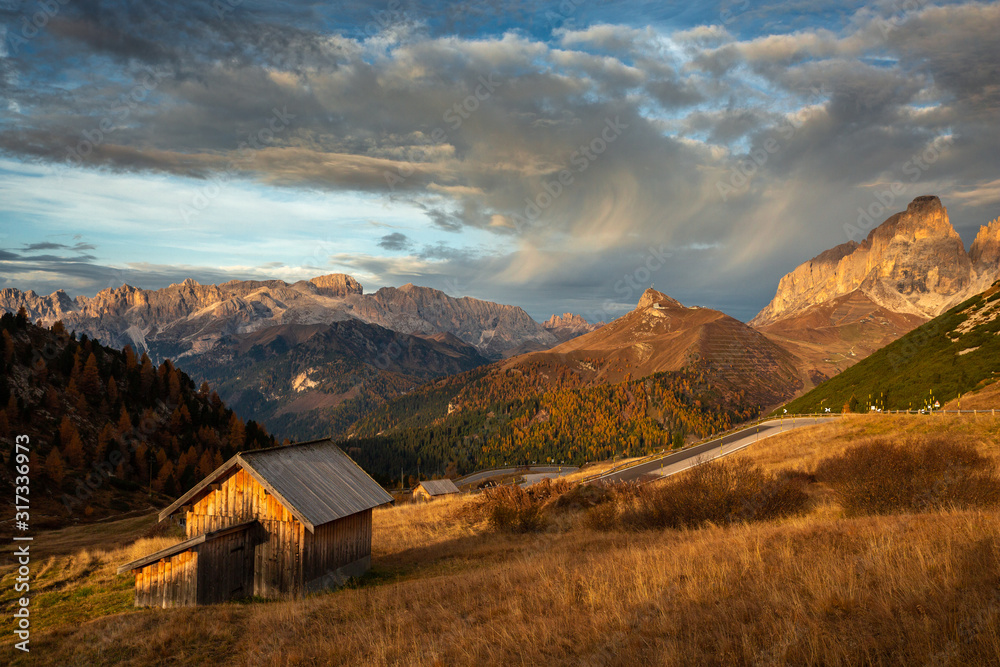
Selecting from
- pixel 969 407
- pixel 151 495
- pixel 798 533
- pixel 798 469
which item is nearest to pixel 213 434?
pixel 151 495

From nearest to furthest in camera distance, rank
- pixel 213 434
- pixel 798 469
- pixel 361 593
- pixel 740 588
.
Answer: pixel 740 588, pixel 361 593, pixel 798 469, pixel 213 434

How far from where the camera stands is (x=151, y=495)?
68.8 meters

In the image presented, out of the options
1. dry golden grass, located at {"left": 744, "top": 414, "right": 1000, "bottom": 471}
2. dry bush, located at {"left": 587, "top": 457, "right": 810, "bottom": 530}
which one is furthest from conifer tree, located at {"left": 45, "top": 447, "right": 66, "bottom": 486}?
dry golden grass, located at {"left": 744, "top": 414, "right": 1000, "bottom": 471}

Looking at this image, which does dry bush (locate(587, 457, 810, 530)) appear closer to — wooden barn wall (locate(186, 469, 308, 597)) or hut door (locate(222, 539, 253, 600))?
wooden barn wall (locate(186, 469, 308, 597))

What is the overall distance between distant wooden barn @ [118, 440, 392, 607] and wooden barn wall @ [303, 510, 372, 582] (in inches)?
1.7

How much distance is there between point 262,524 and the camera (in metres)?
21.6

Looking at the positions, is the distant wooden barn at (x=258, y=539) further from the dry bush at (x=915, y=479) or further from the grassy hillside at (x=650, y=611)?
the dry bush at (x=915, y=479)

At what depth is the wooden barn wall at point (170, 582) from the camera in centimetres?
1911

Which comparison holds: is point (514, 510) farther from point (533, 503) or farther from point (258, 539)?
point (258, 539)

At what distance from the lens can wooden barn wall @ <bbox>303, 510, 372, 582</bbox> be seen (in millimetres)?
21172

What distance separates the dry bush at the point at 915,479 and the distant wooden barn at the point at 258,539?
21.7 meters

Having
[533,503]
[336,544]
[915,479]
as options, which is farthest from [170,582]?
[915,479]

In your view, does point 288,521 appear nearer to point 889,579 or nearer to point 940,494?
point 889,579

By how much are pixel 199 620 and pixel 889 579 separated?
17.6 meters
